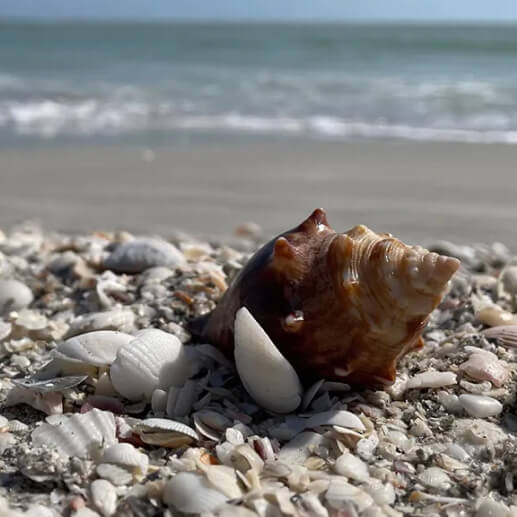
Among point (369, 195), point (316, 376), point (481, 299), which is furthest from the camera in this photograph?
point (369, 195)

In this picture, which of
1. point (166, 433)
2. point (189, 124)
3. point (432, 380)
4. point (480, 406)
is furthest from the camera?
point (189, 124)

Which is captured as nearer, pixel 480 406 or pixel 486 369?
pixel 480 406

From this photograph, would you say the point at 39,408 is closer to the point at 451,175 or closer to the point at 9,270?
the point at 9,270

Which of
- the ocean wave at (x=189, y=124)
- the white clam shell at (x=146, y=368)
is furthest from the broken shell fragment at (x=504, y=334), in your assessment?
the ocean wave at (x=189, y=124)

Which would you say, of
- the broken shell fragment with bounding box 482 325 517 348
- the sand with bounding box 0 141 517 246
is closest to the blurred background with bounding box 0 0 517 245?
the sand with bounding box 0 141 517 246

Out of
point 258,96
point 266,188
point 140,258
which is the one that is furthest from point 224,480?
point 258,96

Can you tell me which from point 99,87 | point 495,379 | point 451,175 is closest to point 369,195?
point 451,175

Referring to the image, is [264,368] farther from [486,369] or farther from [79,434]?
[486,369]
